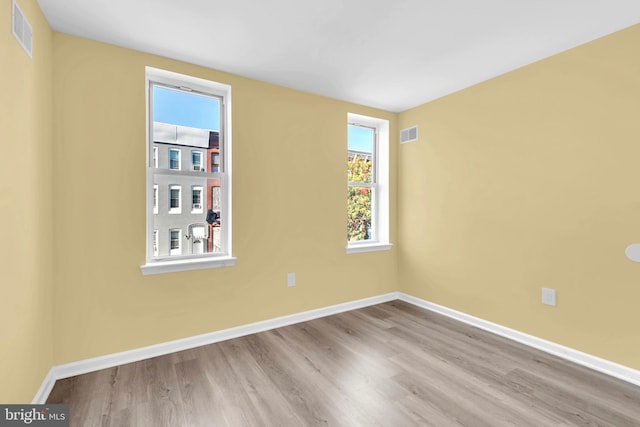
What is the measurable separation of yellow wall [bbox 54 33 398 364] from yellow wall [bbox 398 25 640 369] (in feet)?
3.86

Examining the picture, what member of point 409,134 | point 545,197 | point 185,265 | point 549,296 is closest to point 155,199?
point 185,265

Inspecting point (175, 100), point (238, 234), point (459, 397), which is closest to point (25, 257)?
point (238, 234)

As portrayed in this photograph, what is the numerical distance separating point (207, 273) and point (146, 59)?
1.89 metres

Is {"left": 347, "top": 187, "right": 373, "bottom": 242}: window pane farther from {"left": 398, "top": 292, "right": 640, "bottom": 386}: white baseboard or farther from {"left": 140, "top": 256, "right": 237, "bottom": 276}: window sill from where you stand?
{"left": 140, "top": 256, "right": 237, "bottom": 276}: window sill

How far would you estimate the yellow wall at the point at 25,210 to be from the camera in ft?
4.65

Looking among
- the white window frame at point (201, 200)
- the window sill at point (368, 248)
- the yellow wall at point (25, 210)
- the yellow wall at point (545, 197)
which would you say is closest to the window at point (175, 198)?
the white window frame at point (201, 200)

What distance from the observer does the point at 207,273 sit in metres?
2.67

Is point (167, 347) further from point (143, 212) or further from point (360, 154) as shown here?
point (360, 154)

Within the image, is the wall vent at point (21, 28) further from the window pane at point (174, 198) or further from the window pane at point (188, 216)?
the window pane at point (174, 198)

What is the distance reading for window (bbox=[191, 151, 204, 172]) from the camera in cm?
274

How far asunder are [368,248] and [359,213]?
1.60 ft

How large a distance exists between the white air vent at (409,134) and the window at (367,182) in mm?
199

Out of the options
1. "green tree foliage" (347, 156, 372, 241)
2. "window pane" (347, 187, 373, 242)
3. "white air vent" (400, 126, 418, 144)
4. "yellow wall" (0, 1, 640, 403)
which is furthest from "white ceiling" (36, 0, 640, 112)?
"window pane" (347, 187, 373, 242)

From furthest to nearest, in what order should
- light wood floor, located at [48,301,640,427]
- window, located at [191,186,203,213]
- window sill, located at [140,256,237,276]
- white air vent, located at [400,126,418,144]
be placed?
white air vent, located at [400,126,418,144], window, located at [191,186,203,213], window sill, located at [140,256,237,276], light wood floor, located at [48,301,640,427]
